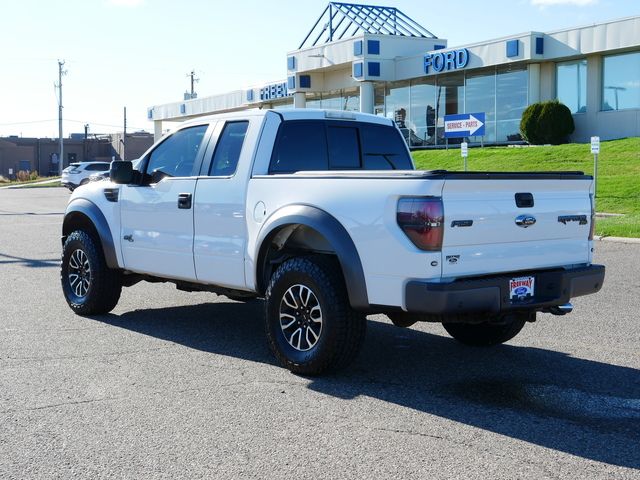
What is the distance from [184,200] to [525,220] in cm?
293

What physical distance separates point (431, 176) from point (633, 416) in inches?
75.3

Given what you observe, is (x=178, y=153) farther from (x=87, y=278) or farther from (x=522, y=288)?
(x=522, y=288)

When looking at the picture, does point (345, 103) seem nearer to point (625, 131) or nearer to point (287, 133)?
point (625, 131)

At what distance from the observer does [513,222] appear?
5891 millimetres

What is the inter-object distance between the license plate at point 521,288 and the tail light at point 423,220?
26.5 inches

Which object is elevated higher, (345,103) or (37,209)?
(345,103)

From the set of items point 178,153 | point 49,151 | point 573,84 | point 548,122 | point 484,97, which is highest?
point 49,151

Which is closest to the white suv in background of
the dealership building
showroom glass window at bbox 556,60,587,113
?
the dealership building

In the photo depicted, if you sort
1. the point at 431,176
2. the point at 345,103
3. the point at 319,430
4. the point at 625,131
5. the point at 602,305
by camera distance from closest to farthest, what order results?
1. the point at 319,430
2. the point at 431,176
3. the point at 602,305
4. the point at 625,131
5. the point at 345,103

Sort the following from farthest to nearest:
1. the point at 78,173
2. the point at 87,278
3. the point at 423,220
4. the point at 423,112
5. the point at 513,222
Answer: the point at 78,173 < the point at 423,112 < the point at 87,278 < the point at 513,222 < the point at 423,220

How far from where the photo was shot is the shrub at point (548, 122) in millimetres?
34031

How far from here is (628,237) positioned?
1633cm

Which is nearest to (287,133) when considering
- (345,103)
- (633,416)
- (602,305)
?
(633,416)

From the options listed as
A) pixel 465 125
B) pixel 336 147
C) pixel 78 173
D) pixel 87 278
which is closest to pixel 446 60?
pixel 465 125
